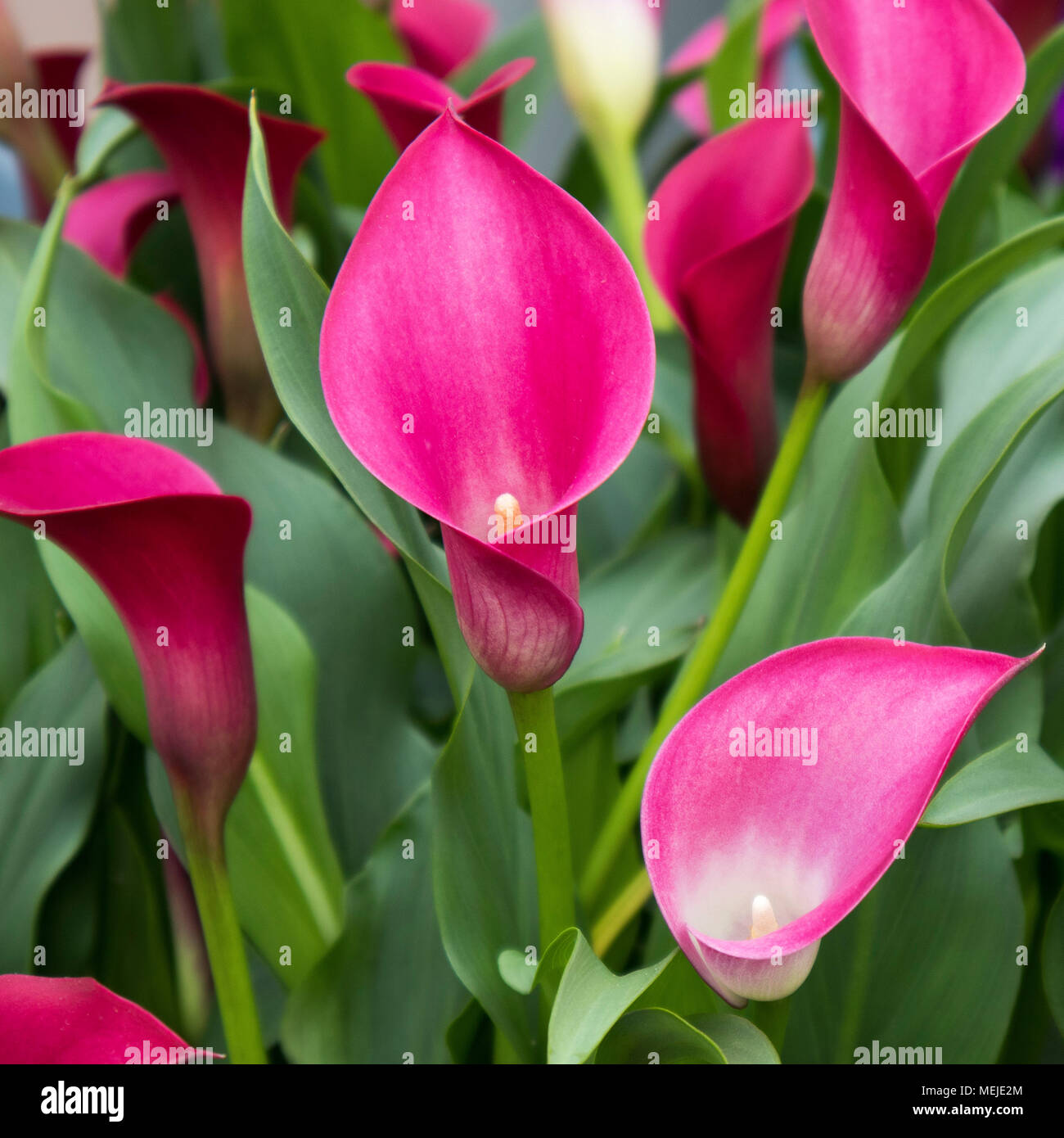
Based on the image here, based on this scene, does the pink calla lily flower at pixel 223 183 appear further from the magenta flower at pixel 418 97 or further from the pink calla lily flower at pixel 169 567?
the pink calla lily flower at pixel 169 567

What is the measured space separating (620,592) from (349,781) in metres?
0.13

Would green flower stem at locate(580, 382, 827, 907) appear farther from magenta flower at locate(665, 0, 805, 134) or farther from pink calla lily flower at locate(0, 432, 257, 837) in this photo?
magenta flower at locate(665, 0, 805, 134)

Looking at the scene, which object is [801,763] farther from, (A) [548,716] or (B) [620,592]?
(B) [620,592]

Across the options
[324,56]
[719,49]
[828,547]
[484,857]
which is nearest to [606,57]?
[719,49]

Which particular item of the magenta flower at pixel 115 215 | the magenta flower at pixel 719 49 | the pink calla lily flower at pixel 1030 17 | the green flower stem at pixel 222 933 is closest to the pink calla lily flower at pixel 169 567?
the green flower stem at pixel 222 933

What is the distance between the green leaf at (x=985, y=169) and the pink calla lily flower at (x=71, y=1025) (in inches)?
15.7

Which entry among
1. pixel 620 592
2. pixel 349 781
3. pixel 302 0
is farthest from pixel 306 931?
pixel 302 0

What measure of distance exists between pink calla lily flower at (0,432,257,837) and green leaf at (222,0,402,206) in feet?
1.22

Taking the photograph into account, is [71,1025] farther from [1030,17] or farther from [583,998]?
[1030,17]

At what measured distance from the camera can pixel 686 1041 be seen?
0.87 feet

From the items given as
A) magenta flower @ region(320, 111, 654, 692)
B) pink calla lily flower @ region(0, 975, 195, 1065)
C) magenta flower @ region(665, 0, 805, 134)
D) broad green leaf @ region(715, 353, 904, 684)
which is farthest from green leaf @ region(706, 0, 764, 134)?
pink calla lily flower @ region(0, 975, 195, 1065)

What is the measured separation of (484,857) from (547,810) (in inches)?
1.7

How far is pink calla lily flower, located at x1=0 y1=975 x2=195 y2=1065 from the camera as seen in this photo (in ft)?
0.87

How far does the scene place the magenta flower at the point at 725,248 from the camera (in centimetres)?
36
